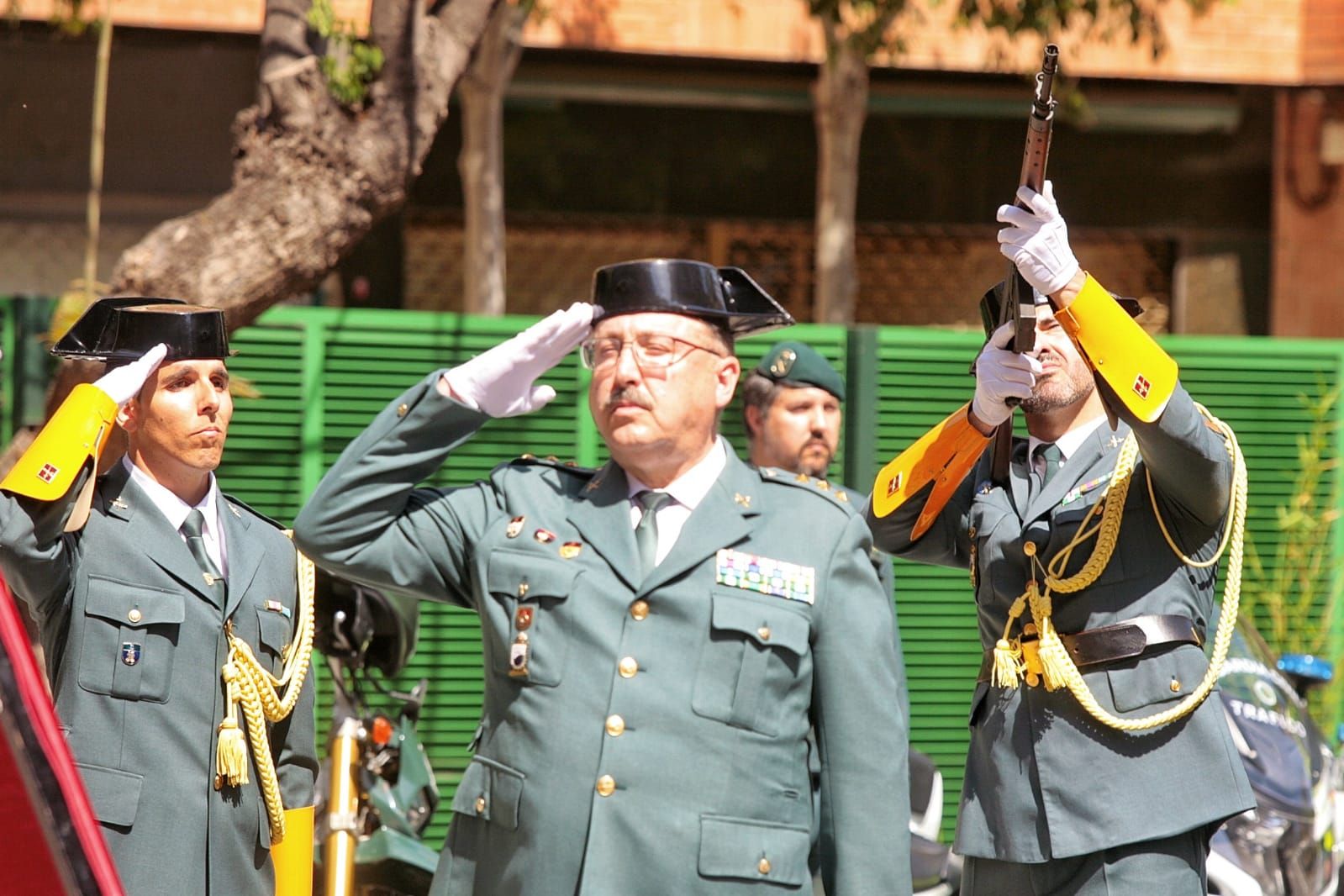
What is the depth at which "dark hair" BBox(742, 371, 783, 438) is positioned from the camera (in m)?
5.47

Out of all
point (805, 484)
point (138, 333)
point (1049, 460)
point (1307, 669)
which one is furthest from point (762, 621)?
point (1307, 669)

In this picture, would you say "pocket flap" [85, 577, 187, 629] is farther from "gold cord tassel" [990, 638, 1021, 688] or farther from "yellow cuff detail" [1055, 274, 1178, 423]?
"yellow cuff detail" [1055, 274, 1178, 423]

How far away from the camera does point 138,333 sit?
3.54 meters

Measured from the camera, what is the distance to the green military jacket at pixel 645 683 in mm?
2957

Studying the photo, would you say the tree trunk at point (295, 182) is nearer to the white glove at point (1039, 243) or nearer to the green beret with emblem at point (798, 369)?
the green beret with emblem at point (798, 369)

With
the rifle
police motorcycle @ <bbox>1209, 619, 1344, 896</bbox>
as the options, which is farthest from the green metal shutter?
the rifle

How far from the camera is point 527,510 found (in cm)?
323

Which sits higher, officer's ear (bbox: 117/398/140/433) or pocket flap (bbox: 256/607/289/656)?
officer's ear (bbox: 117/398/140/433)

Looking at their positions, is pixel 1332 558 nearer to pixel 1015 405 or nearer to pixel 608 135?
pixel 1015 405

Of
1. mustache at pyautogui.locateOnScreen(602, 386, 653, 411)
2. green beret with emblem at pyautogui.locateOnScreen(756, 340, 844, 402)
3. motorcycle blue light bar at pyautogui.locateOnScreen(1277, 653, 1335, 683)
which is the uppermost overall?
green beret with emblem at pyautogui.locateOnScreen(756, 340, 844, 402)

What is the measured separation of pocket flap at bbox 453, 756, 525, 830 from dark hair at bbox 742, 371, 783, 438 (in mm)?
2520

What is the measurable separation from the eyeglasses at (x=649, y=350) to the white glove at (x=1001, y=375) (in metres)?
0.56

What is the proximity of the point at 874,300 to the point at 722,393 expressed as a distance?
7.79m

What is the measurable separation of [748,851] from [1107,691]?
34.2 inches
